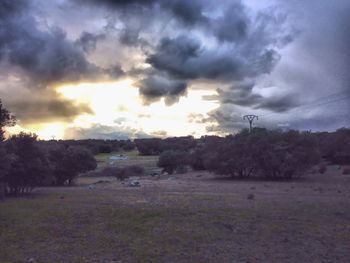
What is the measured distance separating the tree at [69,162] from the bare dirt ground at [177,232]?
28400 millimetres

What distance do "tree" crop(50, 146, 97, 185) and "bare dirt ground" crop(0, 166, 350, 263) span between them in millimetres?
28400

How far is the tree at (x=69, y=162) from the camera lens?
6097 cm

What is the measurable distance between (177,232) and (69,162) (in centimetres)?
4238

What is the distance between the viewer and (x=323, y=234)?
20844 mm

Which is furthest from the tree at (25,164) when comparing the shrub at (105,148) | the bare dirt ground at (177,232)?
the shrub at (105,148)

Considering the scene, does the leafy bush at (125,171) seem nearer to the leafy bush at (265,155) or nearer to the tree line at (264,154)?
the tree line at (264,154)

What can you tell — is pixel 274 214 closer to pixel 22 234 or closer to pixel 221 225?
pixel 221 225

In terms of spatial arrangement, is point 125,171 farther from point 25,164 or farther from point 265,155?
point 25,164

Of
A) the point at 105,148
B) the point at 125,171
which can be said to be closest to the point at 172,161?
the point at 125,171

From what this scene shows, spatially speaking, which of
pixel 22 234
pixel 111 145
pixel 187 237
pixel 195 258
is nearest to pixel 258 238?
pixel 187 237

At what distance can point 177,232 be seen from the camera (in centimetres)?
2142

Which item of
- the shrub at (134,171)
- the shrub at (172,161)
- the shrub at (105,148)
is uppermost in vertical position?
the shrub at (105,148)

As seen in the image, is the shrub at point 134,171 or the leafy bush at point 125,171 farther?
the shrub at point 134,171

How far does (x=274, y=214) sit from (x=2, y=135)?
2033cm
